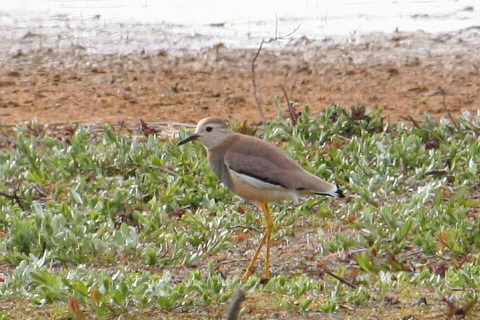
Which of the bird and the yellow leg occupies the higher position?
the bird

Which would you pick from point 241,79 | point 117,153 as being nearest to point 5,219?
point 117,153

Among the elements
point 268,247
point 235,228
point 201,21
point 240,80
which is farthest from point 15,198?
point 201,21

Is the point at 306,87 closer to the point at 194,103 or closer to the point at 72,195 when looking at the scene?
the point at 194,103

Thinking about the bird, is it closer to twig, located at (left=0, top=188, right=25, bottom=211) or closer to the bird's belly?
the bird's belly

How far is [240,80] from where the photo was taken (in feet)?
38.7

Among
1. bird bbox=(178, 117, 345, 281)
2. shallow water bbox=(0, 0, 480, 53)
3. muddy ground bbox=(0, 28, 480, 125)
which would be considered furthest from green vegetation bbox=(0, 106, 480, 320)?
shallow water bbox=(0, 0, 480, 53)

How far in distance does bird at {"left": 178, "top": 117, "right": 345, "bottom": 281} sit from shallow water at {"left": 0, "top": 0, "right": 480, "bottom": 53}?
5440 mm

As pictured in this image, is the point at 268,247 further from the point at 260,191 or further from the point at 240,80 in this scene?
the point at 240,80

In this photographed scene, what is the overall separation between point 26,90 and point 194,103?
5.34 feet

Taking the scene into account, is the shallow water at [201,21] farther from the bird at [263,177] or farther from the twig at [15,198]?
the bird at [263,177]

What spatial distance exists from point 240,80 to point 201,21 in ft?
8.71

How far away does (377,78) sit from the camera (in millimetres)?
11867

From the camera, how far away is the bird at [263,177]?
7.43 meters

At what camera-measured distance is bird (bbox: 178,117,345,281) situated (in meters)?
7.43
